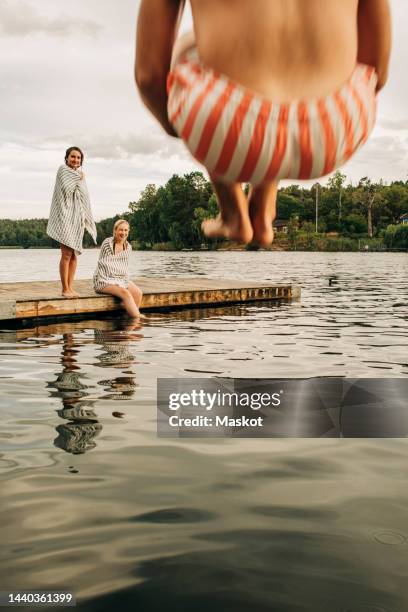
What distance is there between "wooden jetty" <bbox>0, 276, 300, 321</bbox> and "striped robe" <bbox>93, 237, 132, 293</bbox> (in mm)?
318

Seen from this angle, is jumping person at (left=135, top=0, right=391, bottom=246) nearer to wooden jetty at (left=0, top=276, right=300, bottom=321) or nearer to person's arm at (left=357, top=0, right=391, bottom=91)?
person's arm at (left=357, top=0, right=391, bottom=91)

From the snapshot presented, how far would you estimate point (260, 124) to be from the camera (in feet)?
3.44

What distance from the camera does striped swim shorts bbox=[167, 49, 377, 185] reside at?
1052mm

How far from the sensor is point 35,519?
4652 mm

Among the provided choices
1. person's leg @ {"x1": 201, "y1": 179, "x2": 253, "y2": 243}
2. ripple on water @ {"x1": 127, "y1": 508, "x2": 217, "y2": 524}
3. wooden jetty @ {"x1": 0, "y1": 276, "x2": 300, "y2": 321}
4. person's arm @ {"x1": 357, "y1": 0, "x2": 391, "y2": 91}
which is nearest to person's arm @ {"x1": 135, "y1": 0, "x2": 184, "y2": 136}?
person's leg @ {"x1": 201, "y1": 179, "x2": 253, "y2": 243}

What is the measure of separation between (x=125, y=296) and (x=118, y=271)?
685mm

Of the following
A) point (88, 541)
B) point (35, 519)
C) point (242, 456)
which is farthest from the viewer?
point (242, 456)

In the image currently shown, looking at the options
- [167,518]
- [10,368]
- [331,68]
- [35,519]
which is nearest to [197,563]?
[167,518]

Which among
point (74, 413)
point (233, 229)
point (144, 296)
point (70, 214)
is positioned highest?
point (70, 214)

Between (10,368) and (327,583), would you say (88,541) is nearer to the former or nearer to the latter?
(327,583)

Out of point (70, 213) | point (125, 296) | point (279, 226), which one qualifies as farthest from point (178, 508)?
point (125, 296)

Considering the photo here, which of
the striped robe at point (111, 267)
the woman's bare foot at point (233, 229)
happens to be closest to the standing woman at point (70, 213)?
the striped robe at point (111, 267)

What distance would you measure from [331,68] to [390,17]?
0.11 metres

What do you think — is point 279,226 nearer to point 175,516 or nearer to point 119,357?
point 175,516
